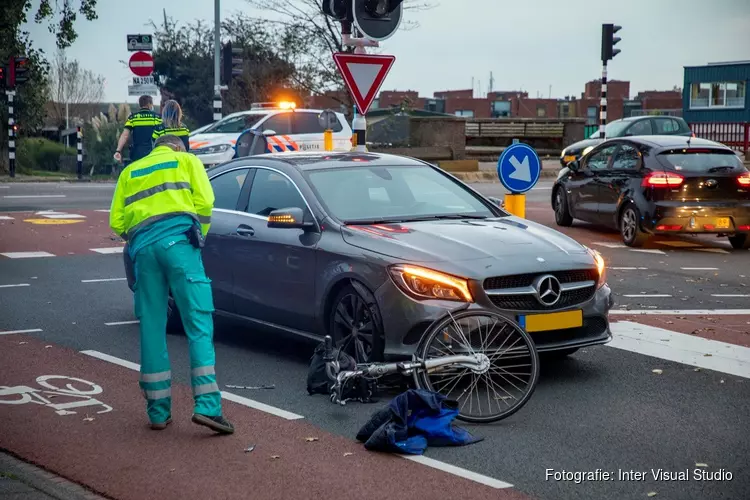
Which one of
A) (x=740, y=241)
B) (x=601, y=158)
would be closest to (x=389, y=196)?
(x=740, y=241)

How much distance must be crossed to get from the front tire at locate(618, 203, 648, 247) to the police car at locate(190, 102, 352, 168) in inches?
391

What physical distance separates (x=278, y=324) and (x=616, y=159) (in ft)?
33.0

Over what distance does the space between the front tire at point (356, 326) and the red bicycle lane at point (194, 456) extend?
930 mm

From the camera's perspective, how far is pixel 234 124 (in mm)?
27094

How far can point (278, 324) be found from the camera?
8930 mm

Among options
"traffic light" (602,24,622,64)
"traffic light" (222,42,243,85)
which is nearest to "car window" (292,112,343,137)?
"traffic light" (222,42,243,85)

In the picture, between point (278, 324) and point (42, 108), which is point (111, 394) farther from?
point (42, 108)

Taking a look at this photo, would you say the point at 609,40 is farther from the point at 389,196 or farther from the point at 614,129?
the point at 389,196

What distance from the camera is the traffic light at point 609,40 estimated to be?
2864 centimetres

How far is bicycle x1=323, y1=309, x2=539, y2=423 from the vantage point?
285 inches

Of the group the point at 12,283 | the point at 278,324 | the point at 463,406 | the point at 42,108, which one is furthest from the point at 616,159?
the point at 42,108

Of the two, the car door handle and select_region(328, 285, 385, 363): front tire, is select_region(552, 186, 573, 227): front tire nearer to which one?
the car door handle

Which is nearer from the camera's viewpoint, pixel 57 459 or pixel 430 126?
pixel 57 459

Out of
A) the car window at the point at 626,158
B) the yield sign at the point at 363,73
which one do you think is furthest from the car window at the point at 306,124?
the yield sign at the point at 363,73
